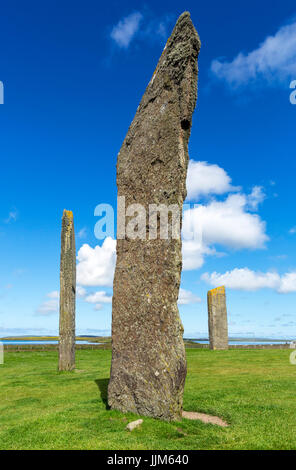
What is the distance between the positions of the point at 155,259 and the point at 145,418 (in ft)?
8.37

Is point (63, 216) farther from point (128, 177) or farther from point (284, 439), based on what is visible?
point (284, 439)

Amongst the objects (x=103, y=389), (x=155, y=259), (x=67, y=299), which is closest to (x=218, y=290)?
(x=67, y=299)

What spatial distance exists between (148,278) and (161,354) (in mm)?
1258

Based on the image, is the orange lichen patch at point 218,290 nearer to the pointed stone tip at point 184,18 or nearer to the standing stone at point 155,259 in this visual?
the standing stone at point 155,259

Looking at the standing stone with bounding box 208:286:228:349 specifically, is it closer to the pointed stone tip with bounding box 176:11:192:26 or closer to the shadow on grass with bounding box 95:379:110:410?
the shadow on grass with bounding box 95:379:110:410

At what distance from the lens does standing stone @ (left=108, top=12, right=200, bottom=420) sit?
6047mm

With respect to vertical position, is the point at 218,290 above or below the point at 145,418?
above

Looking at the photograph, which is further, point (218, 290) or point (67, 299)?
point (218, 290)

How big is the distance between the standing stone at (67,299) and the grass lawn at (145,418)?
1.90 ft

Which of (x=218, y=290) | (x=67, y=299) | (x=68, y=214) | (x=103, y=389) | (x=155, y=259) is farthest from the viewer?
(x=218, y=290)

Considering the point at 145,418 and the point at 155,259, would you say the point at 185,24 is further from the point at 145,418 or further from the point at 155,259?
the point at 145,418

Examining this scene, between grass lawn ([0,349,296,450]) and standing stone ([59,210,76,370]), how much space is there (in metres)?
0.58

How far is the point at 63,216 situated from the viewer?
1244cm

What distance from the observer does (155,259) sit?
643 centimetres
